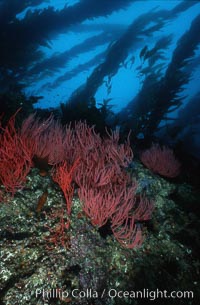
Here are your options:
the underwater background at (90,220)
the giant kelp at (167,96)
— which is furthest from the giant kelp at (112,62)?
the underwater background at (90,220)

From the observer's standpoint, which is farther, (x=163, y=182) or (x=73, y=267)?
(x=163, y=182)

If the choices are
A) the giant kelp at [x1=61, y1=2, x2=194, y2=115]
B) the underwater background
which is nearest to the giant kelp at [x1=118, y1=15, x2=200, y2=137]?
the underwater background

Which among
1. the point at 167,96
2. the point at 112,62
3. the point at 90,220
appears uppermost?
the point at 112,62

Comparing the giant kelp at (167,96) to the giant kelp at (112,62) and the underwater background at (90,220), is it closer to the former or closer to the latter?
the underwater background at (90,220)

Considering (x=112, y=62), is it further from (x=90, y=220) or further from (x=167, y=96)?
(x=90, y=220)

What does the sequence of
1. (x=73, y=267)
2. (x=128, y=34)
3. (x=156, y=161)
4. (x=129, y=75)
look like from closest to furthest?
(x=73, y=267) < (x=156, y=161) < (x=128, y=34) < (x=129, y=75)

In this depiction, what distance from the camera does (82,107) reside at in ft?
29.1

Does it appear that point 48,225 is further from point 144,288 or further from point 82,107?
point 82,107

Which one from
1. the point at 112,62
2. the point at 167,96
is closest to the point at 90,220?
the point at 167,96

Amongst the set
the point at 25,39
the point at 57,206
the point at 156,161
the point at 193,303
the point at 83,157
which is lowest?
the point at 193,303

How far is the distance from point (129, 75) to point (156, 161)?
3876 cm

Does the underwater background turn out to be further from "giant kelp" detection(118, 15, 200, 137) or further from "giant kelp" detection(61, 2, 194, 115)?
"giant kelp" detection(61, 2, 194, 115)

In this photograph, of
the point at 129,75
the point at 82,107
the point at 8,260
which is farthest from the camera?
the point at 129,75

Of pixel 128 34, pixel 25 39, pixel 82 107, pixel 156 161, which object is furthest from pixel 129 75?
pixel 156 161
